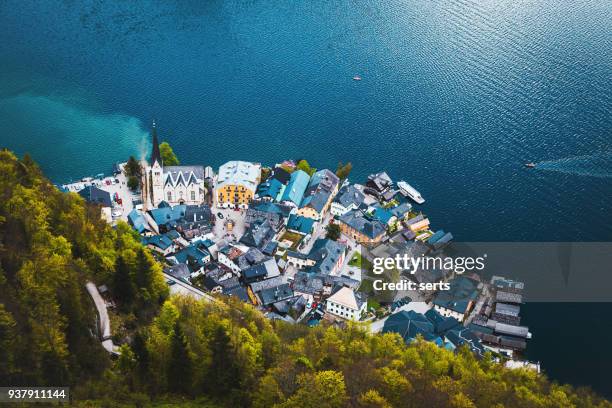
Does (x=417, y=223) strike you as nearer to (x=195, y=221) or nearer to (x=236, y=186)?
(x=236, y=186)

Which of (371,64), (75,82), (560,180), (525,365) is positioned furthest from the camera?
(371,64)

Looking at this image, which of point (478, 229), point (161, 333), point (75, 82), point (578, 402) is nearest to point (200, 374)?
point (161, 333)

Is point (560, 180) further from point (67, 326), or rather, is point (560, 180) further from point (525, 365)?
point (67, 326)

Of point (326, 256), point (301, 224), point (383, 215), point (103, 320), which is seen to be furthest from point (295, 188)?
point (103, 320)

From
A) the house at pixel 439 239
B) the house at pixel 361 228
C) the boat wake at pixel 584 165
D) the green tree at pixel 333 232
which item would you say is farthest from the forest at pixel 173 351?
the boat wake at pixel 584 165

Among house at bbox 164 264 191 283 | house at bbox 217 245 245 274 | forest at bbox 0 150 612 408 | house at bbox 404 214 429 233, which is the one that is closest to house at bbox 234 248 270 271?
house at bbox 217 245 245 274

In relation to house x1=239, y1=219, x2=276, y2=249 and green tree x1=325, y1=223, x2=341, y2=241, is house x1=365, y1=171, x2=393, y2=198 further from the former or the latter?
house x1=239, y1=219, x2=276, y2=249

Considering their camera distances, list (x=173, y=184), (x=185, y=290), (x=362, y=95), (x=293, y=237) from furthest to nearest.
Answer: (x=362, y=95), (x=173, y=184), (x=293, y=237), (x=185, y=290)
